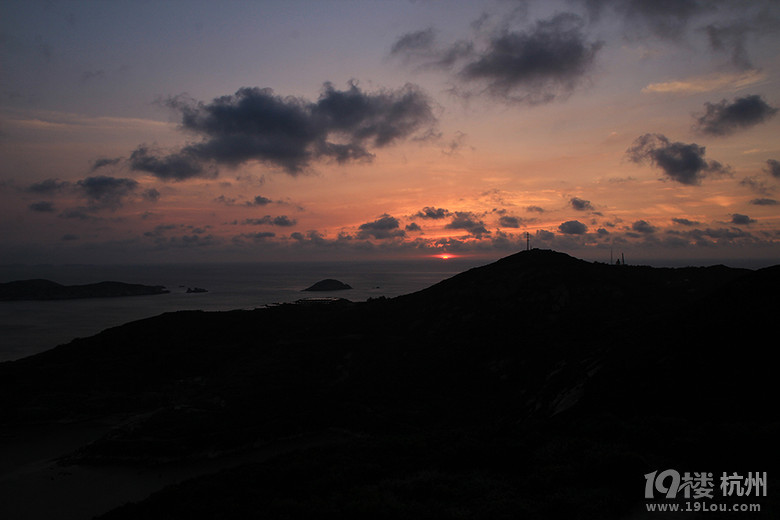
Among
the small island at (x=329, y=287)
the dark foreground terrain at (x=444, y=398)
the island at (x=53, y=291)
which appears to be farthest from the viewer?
the small island at (x=329, y=287)

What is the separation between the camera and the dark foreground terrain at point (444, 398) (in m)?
14.7

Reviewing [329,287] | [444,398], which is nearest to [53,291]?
[329,287]

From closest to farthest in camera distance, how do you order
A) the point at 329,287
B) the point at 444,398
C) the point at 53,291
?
the point at 444,398 → the point at 53,291 → the point at 329,287

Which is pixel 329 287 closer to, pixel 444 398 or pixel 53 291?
pixel 53 291

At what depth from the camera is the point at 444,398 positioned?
35.7 metres

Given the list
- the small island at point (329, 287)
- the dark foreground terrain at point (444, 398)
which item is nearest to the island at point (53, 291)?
the small island at point (329, 287)

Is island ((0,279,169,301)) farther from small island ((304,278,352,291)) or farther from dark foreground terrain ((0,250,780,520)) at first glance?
dark foreground terrain ((0,250,780,520))

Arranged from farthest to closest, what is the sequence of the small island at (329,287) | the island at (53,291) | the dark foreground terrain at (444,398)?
the small island at (329,287) < the island at (53,291) < the dark foreground terrain at (444,398)

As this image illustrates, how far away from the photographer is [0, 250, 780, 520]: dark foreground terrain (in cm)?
1468

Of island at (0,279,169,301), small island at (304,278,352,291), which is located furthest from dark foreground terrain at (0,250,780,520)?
island at (0,279,169,301)

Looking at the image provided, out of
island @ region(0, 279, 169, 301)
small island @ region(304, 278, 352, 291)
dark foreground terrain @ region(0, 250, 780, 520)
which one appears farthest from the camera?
small island @ region(304, 278, 352, 291)

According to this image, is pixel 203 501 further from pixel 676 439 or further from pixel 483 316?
pixel 483 316

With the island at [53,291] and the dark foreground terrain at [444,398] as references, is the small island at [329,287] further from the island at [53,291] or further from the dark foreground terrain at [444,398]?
the dark foreground terrain at [444,398]

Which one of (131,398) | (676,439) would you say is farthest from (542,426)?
(131,398)
